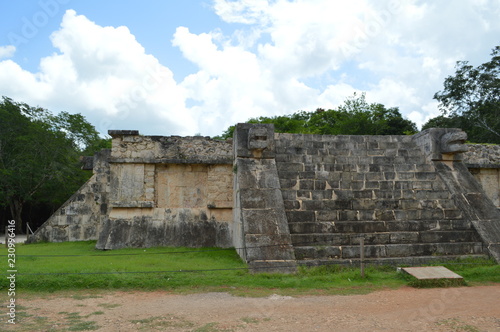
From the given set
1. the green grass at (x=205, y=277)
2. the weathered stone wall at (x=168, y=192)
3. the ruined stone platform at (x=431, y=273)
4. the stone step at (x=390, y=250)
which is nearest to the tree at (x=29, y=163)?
the weathered stone wall at (x=168, y=192)

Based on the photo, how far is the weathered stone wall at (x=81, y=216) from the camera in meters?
11.4

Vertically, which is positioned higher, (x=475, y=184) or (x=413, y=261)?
(x=475, y=184)

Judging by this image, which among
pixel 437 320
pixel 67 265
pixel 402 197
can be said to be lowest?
pixel 437 320

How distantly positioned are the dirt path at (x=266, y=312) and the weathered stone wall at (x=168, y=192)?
12.1 ft

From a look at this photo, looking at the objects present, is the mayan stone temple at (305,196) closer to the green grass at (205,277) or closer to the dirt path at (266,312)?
the green grass at (205,277)

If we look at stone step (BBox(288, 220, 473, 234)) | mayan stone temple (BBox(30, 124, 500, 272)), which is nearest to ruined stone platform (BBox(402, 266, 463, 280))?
mayan stone temple (BBox(30, 124, 500, 272))

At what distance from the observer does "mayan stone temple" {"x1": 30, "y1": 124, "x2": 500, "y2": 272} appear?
24.3 feet

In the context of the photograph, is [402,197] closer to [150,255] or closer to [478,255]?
[478,255]

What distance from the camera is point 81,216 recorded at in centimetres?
1161

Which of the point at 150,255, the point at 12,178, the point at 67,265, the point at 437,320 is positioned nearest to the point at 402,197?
the point at 437,320

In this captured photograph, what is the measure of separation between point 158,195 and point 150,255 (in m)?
1.93

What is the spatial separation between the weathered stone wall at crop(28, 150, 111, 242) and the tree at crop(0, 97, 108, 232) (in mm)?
11656

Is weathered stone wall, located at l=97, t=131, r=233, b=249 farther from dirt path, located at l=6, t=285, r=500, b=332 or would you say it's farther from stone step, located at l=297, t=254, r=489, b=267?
dirt path, located at l=6, t=285, r=500, b=332

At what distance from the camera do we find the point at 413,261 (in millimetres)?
7160
